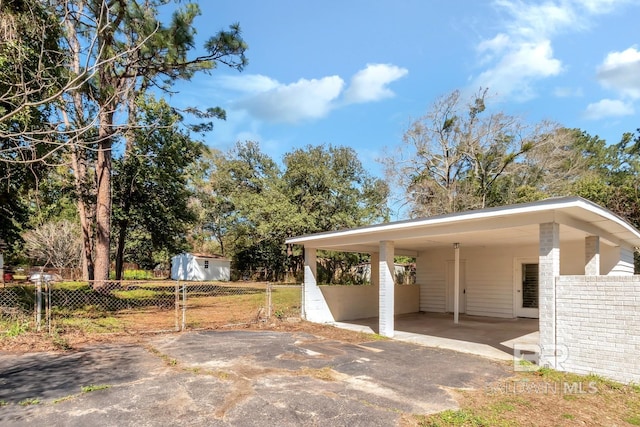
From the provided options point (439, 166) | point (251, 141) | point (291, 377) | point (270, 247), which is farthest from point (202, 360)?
point (251, 141)

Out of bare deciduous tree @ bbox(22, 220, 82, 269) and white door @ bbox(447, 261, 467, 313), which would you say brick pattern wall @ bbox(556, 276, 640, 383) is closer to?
white door @ bbox(447, 261, 467, 313)

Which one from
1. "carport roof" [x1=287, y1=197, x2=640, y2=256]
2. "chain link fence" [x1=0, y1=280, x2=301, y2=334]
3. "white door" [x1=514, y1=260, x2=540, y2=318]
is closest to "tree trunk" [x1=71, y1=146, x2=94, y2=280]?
"chain link fence" [x1=0, y1=280, x2=301, y2=334]

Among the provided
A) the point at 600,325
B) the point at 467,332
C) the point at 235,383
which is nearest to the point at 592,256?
the point at 600,325

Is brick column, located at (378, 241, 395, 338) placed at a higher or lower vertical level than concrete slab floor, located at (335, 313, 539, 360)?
higher

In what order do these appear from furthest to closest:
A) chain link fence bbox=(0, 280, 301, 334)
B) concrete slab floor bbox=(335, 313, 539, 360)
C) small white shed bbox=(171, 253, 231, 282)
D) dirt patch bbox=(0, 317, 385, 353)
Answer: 1. small white shed bbox=(171, 253, 231, 282)
2. chain link fence bbox=(0, 280, 301, 334)
3. concrete slab floor bbox=(335, 313, 539, 360)
4. dirt patch bbox=(0, 317, 385, 353)

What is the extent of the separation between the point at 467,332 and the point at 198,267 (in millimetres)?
26907

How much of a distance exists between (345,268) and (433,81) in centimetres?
1362

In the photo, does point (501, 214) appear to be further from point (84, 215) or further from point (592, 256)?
point (84, 215)

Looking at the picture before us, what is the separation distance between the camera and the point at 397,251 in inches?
502

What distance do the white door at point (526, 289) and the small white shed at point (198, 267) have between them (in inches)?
1028

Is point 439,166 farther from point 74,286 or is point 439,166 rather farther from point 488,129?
point 74,286

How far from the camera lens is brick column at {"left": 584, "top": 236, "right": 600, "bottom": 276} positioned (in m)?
7.41

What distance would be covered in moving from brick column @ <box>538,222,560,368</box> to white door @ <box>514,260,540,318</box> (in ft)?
20.2

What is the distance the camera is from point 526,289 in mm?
11359
